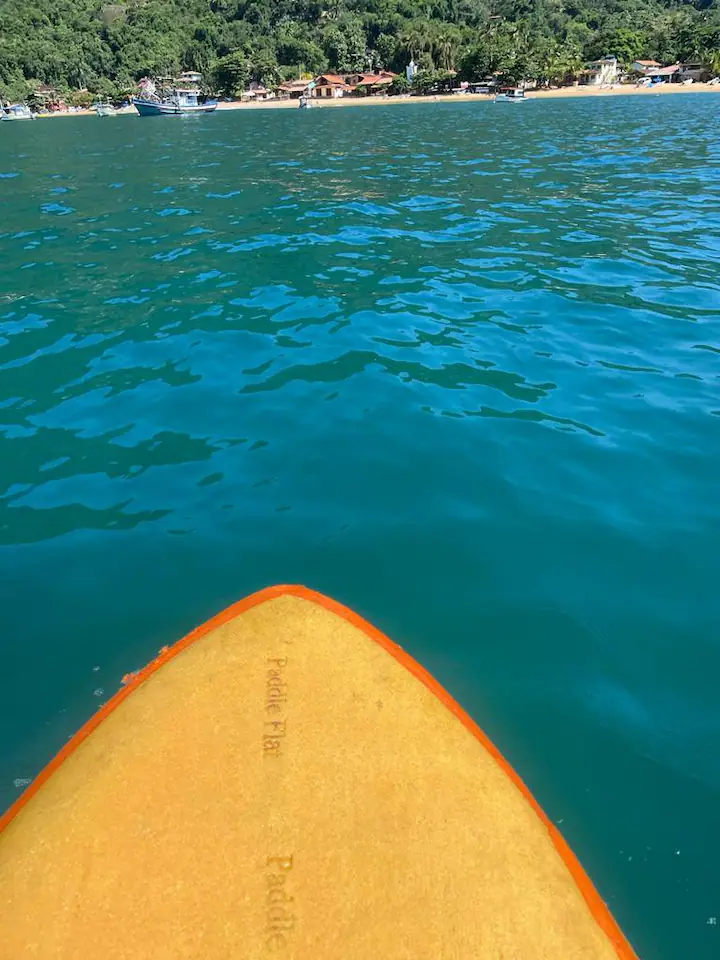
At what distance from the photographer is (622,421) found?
18.6ft

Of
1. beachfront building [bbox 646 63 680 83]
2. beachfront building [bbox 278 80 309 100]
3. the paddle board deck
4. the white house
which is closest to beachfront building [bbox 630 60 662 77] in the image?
the white house

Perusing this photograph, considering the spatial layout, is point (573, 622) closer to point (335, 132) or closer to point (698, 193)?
point (698, 193)

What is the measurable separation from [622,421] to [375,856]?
4.87 metres

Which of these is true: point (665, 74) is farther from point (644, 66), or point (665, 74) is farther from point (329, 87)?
point (329, 87)

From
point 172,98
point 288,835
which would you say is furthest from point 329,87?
point 288,835

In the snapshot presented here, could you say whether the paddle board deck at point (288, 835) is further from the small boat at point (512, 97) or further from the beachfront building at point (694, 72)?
the beachfront building at point (694, 72)

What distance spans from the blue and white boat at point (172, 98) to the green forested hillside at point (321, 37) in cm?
444

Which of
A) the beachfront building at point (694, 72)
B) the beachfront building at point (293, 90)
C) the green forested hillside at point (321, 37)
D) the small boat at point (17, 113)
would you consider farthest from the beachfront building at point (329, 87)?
the beachfront building at point (694, 72)

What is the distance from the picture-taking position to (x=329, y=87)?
10212 cm

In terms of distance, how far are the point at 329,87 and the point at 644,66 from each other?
53.1 metres

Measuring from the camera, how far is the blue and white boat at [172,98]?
77.6 metres

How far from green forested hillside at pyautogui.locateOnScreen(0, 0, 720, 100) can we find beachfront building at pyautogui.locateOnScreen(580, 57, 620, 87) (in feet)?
9.59

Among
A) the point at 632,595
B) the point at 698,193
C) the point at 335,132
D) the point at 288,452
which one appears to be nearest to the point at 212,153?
the point at 335,132

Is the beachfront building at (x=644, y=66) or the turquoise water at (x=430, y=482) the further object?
the beachfront building at (x=644, y=66)
